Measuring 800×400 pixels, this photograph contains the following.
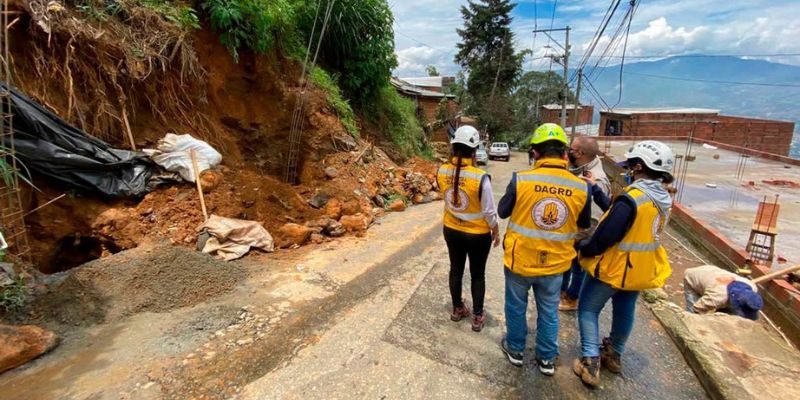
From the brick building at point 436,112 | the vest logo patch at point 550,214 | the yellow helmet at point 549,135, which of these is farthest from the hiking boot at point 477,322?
the brick building at point 436,112

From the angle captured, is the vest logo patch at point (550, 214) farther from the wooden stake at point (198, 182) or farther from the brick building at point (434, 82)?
the brick building at point (434, 82)

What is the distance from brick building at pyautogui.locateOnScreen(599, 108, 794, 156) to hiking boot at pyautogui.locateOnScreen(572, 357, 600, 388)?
2843 cm

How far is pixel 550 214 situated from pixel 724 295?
2.79m

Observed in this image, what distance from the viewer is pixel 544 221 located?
2.23 metres

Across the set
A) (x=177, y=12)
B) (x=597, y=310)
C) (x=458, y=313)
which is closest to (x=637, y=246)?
(x=597, y=310)

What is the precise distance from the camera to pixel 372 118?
10922mm

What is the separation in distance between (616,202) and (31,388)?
377cm

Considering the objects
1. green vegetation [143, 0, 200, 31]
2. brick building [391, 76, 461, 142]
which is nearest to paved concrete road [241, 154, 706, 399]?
green vegetation [143, 0, 200, 31]

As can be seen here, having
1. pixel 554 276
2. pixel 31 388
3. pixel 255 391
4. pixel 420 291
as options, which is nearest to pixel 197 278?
pixel 31 388

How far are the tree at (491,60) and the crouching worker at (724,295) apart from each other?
87.1 feet

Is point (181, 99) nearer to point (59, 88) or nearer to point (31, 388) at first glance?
point (59, 88)

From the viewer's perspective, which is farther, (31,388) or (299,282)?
(299,282)

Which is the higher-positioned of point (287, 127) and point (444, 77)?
point (444, 77)

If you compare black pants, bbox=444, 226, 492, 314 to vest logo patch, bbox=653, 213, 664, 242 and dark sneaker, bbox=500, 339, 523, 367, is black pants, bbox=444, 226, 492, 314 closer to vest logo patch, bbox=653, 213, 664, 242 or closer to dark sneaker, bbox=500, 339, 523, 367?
dark sneaker, bbox=500, 339, 523, 367
